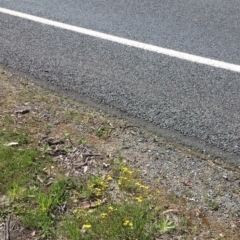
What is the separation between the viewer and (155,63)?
4844mm

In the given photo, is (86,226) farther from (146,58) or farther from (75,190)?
(146,58)

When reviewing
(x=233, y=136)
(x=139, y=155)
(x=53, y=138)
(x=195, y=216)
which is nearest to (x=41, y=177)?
(x=53, y=138)

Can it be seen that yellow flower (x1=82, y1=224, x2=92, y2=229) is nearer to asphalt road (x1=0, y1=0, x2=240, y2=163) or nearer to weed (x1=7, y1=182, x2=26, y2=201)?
weed (x1=7, y1=182, x2=26, y2=201)

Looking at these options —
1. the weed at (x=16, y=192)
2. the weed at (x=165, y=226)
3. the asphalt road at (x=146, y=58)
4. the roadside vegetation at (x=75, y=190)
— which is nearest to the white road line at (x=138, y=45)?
the asphalt road at (x=146, y=58)

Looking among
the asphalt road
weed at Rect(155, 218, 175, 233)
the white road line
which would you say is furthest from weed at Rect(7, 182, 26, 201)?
the white road line

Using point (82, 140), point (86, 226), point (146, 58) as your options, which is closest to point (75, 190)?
point (86, 226)

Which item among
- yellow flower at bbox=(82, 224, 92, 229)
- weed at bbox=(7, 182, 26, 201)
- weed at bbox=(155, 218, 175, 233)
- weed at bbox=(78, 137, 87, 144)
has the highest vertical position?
weed at bbox=(78, 137, 87, 144)

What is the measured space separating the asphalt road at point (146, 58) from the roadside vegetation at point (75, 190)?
568 millimetres

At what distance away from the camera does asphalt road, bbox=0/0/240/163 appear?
4066 mm

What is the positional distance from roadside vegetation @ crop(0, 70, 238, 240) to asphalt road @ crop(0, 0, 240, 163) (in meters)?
0.57

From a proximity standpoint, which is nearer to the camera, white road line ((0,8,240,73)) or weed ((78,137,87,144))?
weed ((78,137,87,144))

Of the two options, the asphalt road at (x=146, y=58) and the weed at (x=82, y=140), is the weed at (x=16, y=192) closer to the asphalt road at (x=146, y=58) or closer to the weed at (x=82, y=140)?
the weed at (x=82, y=140)

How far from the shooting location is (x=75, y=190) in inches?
124

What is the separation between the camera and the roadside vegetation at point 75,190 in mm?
2844
